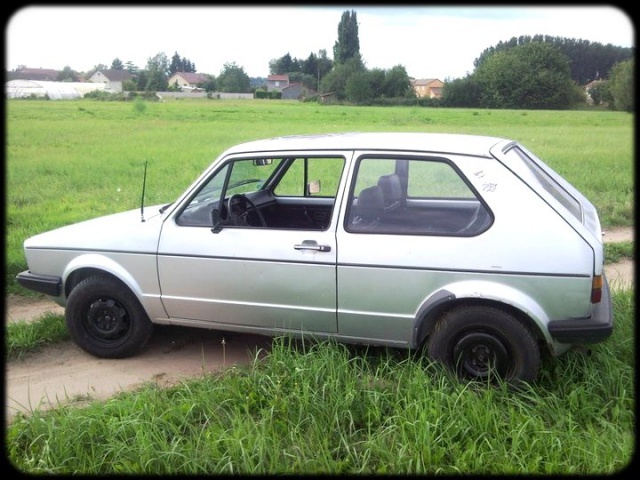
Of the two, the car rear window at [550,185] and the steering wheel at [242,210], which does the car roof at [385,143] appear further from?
the steering wheel at [242,210]

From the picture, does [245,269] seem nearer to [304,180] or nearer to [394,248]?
[394,248]

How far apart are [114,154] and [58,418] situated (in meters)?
14.9

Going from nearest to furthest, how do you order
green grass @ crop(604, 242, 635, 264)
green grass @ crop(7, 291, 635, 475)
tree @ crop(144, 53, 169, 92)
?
green grass @ crop(7, 291, 635, 475), green grass @ crop(604, 242, 635, 264), tree @ crop(144, 53, 169, 92)

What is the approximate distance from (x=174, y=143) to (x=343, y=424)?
18037 millimetres

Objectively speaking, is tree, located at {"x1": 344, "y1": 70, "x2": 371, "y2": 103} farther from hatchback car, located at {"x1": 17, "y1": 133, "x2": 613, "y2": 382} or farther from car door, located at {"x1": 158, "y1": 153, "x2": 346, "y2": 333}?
car door, located at {"x1": 158, "y1": 153, "x2": 346, "y2": 333}

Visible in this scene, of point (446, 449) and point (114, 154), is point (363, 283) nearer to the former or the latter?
point (446, 449)

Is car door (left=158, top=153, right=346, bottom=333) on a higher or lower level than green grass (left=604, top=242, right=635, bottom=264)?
higher

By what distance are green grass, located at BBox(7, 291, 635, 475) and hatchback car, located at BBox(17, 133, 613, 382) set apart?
0.29 metres

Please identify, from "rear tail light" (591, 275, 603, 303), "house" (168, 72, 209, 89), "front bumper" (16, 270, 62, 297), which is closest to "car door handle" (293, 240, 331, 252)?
"rear tail light" (591, 275, 603, 303)

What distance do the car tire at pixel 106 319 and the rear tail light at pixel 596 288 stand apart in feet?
10.2

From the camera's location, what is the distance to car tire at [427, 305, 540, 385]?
3744mm

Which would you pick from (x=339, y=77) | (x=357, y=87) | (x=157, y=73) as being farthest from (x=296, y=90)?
(x=157, y=73)

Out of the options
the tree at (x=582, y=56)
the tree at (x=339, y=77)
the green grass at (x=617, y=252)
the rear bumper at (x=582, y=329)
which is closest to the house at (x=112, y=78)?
the tree at (x=339, y=77)

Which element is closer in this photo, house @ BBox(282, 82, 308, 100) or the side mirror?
the side mirror
